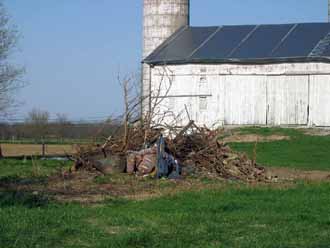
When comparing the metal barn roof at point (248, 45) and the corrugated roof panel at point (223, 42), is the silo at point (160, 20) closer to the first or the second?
the metal barn roof at point (248, 45)

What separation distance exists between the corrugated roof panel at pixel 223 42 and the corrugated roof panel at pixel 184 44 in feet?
2.03

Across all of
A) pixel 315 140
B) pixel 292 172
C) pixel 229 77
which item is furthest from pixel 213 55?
pixel 292 172

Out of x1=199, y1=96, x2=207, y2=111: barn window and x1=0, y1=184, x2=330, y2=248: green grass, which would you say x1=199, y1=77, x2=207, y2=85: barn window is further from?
x1=0, y1=184, x2=330, y2=248: green grass

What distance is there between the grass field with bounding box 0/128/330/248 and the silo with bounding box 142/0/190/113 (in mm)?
28344

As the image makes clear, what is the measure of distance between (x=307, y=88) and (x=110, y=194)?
2415cm

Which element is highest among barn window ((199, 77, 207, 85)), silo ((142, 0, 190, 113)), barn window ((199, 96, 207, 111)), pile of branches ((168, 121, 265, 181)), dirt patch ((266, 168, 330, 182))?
silo ((142, 0, 190, 113))

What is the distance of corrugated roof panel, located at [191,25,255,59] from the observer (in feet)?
137

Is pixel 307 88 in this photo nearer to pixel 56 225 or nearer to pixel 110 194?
pixel 110 194

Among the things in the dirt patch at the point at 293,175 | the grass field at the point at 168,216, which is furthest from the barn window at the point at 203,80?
the grass field at the point at 168,216

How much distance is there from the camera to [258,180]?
20.9m

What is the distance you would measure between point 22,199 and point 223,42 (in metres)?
30.2

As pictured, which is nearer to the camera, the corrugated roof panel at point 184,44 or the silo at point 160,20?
the corrugated roof panel at point 184,44

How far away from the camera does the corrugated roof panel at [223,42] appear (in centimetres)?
4162

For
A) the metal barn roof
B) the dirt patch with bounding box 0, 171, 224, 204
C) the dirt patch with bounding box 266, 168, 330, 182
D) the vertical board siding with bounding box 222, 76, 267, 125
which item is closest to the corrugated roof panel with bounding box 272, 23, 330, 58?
the metal barn roof
